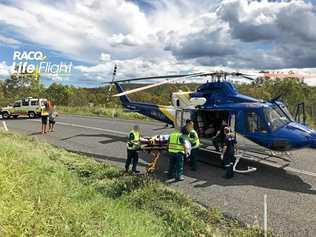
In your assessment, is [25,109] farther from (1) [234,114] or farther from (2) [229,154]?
(2) [229,154]

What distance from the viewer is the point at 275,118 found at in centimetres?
1200

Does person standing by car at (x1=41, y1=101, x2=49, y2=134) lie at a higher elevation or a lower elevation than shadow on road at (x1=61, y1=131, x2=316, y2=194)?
higher

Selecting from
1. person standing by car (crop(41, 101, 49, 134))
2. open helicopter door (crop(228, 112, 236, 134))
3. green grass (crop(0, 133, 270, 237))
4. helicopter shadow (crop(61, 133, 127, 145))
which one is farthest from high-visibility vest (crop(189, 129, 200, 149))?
person standing by car (crop(41, 101, 49, 134))

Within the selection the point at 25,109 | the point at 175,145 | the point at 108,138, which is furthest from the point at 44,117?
the point at 25,109

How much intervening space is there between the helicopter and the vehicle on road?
66.8 ft

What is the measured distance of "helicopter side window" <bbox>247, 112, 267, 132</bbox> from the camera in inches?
474

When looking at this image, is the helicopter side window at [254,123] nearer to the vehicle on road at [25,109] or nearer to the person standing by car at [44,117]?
the person standing by car at [44,117]

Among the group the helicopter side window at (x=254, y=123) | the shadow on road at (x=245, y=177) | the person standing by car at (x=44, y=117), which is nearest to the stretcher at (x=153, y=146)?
the shadow on road at (x=245, y=177)

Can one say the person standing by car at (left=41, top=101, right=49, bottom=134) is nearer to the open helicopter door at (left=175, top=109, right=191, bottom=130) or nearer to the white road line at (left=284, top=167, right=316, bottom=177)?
the open helicopter door at (left=175, top=109, right=191, bottom=130)

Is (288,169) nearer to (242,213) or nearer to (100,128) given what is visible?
(242,213)

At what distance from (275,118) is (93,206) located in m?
6.79

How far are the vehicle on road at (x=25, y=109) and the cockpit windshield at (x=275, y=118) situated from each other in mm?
26117

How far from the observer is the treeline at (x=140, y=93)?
3784cm

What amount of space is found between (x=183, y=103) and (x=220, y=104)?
1.95 m
